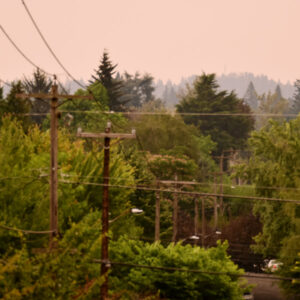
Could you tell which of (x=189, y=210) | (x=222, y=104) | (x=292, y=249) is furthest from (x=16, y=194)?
(x=222, y=104)

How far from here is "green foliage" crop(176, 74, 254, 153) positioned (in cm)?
8325

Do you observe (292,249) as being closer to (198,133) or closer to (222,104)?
(198,133)

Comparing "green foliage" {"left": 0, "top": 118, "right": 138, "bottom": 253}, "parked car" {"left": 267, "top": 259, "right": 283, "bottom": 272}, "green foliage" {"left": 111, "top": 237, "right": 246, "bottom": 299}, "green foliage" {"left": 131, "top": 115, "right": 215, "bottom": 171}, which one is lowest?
"parked car" {"left": 267, "top": 259, "right": 283, "bottom": 272}

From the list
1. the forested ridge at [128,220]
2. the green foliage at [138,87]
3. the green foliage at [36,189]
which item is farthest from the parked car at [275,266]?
the green foliage at [138,87]

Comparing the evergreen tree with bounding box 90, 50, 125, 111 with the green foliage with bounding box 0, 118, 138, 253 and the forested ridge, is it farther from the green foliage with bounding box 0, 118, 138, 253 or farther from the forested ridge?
the green foliage with bounding box 0, 118, 138, 253

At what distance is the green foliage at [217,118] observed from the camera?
83250 mm

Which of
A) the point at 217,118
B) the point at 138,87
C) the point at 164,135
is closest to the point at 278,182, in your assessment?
the point at 164,135

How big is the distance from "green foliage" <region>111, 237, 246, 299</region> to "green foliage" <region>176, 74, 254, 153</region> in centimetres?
5961

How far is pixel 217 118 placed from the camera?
273 ft

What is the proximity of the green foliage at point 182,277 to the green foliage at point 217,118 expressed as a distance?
59610mm

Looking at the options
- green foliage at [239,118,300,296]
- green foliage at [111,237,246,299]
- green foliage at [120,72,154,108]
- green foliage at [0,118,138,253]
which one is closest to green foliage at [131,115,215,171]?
green foliage at [239,118,300,296]

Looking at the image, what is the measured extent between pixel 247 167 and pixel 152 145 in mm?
28520

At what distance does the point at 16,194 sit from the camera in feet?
76.2

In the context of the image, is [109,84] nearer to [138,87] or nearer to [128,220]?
[128,220]
